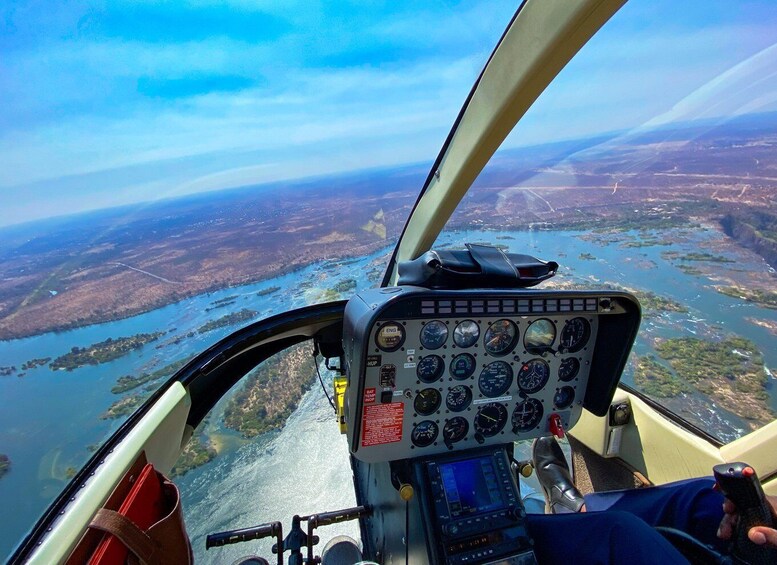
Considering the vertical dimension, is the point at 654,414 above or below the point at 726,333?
below

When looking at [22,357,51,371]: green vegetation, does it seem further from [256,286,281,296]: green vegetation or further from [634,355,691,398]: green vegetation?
[634,355,691,398]: green vegetation

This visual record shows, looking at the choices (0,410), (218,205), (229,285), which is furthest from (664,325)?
(0,410)

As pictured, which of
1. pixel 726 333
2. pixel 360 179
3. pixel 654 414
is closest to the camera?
pixel 726 333

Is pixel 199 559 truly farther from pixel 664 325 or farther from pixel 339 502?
pixel 664 325

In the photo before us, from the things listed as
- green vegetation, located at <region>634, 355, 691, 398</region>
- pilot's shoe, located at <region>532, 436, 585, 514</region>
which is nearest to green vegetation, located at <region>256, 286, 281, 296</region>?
pilot's shoe, located at <region>532, 436, 585, 514</region>

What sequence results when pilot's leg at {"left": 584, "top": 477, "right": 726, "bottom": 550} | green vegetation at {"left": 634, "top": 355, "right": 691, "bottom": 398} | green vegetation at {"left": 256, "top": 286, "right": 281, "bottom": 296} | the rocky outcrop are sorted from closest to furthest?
1. pilot's leg at {"left": 584, "top": 477, "right": 726, "bottom": 550}
2. the rocky outcrop
3. green vegetation at {"left": 634, "top": 355, "right": 691, "bottom": 398}
4. green vegetation at {"left": 256, "top": 286, "right": 281, "bottom": 296}

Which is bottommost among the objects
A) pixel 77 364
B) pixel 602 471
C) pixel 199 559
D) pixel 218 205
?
pixel 602 471
